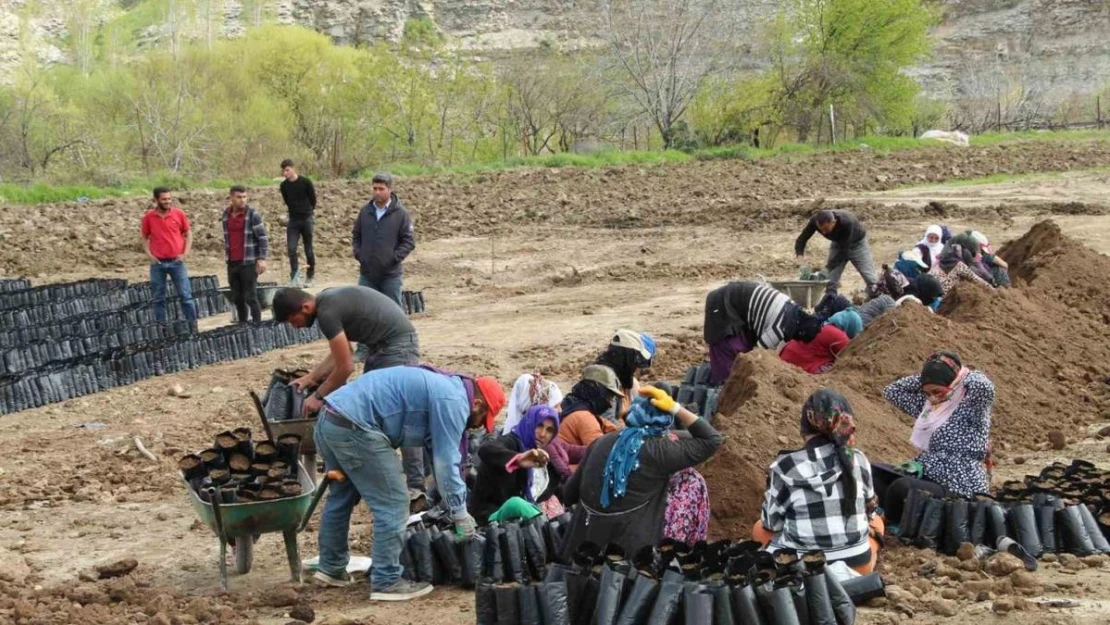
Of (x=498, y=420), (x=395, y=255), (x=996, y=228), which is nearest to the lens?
(x=498, y=420)

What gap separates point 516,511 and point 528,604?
1.18 m

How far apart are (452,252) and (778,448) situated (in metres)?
13.9

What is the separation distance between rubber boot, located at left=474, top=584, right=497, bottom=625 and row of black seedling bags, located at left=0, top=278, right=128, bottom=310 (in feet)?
39.4

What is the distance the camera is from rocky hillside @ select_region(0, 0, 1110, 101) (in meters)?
65.3

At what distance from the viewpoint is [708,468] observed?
780 cm

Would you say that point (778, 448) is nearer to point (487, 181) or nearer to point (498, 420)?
point (498, 420)

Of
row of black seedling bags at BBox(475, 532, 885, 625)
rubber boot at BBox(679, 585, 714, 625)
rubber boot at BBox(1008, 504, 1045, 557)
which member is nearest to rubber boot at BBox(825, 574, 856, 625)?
row of black seedling bags at BBox(475, 532, 885, 625)

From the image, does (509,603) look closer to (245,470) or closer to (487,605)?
(487,605)

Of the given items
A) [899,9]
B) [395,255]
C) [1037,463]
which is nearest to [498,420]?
[395,255]

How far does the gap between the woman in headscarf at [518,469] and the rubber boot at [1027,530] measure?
2338mm

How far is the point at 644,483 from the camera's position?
6.36 meters

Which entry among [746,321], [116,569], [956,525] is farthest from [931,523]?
[116,569]

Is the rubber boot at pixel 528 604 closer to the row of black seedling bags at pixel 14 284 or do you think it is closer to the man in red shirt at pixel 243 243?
the man in red shirt at pixel 243 243

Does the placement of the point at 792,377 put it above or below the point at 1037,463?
above
